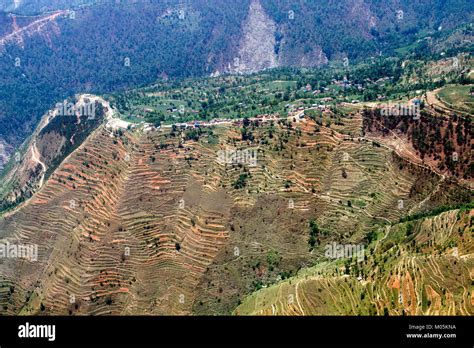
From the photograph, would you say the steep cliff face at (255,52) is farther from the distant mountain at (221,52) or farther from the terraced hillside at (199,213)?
the terraced hillside at (199,213)

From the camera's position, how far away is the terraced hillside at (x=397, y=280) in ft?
156

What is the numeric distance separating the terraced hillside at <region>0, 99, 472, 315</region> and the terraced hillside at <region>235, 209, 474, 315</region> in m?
3.13

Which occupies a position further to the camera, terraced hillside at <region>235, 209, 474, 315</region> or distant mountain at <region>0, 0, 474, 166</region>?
distant mountain at <region>0, 0, 474, 166</region>

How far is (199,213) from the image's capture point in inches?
2840

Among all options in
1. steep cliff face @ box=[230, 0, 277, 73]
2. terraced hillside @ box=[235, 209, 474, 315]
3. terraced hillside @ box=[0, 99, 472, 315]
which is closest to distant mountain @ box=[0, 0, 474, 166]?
steep cliff face @ box=[230, 0, 277, 73]

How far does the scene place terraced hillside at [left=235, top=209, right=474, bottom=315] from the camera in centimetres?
4750

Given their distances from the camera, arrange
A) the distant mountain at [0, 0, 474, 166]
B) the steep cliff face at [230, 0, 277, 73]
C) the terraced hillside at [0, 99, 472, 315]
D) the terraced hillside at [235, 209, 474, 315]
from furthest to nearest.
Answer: the steep cliff face at [230, 0, 277, 73] < the distant mountain at [0, 0, 474, 166] < the terraced hillside at [0, 99, 472, 315] < the terraced hillside at [235, 209, 474, 315]

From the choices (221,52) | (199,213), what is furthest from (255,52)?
(199,213)

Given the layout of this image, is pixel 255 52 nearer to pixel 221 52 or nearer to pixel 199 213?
pixel 221 52

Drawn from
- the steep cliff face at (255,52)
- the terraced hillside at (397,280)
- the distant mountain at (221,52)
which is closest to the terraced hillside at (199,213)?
the terraced hillside at (397,280)

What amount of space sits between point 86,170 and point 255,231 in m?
30.1

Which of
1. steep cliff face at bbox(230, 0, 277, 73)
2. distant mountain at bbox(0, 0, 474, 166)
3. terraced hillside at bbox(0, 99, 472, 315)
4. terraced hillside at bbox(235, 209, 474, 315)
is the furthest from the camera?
steep cliff face at bbox(230, 0, 277, 73)

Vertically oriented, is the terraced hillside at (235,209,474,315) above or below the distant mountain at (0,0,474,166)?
below

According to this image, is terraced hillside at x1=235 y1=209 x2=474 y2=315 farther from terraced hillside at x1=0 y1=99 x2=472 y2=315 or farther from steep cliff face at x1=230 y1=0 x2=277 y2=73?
steep cliff face at x1=230 y1=0 x2=277 y2=73
